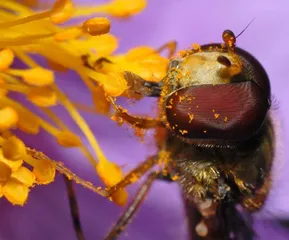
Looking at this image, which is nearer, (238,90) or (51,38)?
(238,90)

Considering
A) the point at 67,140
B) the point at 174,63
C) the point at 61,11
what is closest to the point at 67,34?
the point at 61,11

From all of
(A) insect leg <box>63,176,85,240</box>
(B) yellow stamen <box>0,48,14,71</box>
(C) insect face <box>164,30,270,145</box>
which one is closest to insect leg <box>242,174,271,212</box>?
(C) insect face <box>164,30,270,145</box>

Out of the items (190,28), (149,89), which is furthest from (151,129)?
(190,28)

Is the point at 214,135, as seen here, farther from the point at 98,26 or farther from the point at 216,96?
the point at 98,26

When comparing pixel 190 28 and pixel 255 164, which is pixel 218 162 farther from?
pixel 190 28

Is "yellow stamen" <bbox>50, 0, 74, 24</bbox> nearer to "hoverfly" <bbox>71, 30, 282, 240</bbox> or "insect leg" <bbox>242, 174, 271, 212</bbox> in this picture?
"hoverfly" <bbox>71, 30, 282, 240</bbox>

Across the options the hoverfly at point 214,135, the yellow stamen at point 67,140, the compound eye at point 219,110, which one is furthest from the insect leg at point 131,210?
the compound eye at point 219,110

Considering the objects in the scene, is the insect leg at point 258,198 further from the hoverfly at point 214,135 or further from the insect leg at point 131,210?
the insect leg at point 131,210
